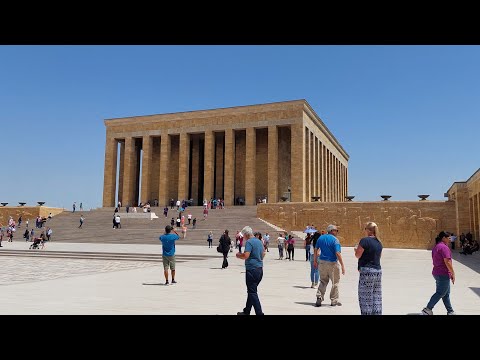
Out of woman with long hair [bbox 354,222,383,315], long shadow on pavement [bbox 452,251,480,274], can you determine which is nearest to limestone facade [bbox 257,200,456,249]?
long shadow on pavement [bbox 452,251,480,274]

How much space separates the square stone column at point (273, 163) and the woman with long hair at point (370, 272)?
33.3 metres

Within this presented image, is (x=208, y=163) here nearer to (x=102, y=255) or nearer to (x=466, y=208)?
(x=466, y=208)

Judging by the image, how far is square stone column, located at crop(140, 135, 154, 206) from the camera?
43.7 m

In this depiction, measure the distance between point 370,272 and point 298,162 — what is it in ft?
107

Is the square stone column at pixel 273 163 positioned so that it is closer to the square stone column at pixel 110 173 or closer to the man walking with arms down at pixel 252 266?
the square stone column at pixel 110 173

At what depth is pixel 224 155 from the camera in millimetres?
44469

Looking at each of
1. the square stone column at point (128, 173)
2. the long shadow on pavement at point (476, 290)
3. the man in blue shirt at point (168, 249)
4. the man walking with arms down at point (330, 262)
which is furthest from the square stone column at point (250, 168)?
the man walking with arms down at point (330, 262)

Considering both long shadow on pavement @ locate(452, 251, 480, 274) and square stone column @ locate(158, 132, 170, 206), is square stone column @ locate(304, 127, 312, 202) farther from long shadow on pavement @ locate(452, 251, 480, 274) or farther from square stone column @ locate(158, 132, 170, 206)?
long shadow on pavement @ locate(452, 251, 480, 274)

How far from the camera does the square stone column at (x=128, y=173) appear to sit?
4478 cm

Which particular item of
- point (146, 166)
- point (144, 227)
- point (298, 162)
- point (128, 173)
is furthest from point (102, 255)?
point (128, 173)
